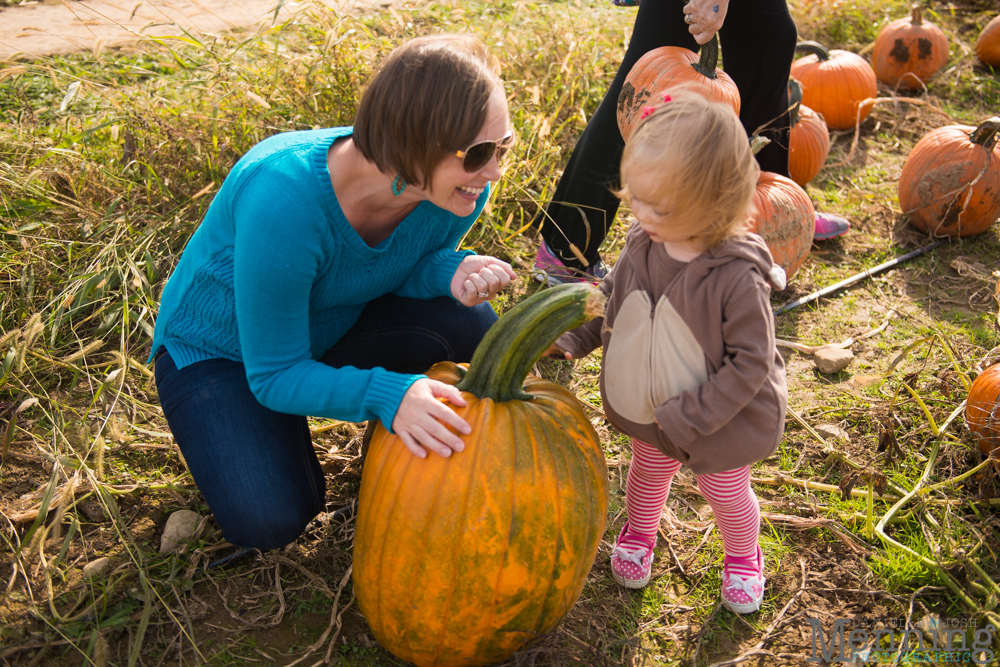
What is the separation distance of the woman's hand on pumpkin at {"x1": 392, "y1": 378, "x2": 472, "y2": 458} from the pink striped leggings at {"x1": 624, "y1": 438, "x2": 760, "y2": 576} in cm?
65

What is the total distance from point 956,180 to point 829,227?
2.16 feet

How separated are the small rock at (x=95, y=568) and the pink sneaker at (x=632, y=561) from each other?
1.55 metres

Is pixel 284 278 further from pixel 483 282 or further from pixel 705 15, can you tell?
pixel 705 15

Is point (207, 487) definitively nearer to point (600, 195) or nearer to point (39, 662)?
point (39, 662)

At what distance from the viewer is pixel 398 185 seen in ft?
6.02

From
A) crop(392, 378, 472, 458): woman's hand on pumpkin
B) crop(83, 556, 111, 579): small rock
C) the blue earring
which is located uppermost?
the blue earring

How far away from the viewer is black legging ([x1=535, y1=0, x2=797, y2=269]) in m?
2.99

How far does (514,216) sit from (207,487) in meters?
2.34

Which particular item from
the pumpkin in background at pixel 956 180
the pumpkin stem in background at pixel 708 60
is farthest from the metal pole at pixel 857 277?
the pumpkin stem in background at pixel 708 60

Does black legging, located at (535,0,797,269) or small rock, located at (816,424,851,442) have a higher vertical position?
black legging, located at (535,0,797,269)

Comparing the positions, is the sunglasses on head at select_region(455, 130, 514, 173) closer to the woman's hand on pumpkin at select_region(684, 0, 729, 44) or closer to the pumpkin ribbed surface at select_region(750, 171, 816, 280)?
the woman's hand on pumpkin at select_region(684, 0, 729, 44)

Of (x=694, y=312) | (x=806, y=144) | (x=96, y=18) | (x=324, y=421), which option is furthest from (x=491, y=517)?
(x=96, y=18)

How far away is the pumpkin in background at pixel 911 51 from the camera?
5480mm

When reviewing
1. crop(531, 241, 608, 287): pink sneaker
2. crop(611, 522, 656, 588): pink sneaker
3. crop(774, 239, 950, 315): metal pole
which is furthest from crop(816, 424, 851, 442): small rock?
crop(531, 241, 608, 287): pink sneaker
